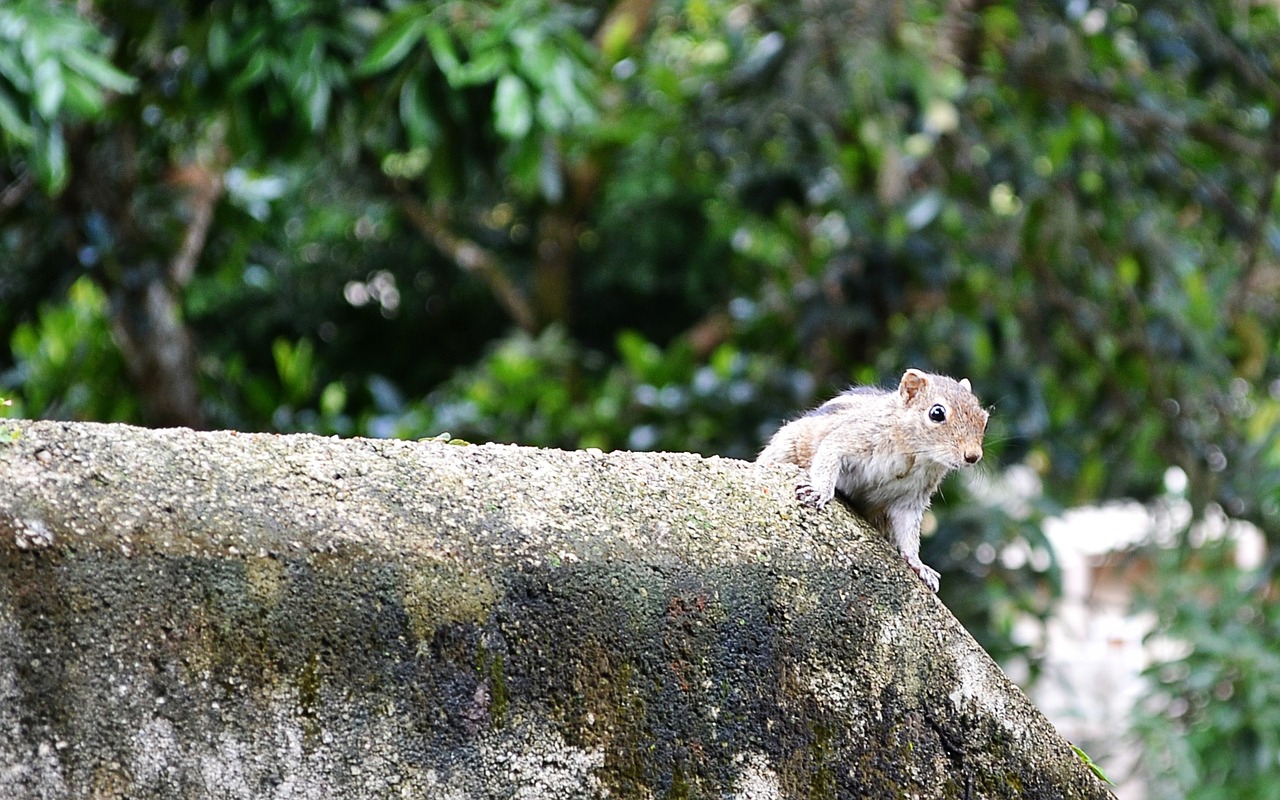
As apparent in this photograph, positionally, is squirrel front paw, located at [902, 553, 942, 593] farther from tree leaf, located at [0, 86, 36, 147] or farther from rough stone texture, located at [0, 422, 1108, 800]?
tree leaf, located at [0, 86, 36, 147]

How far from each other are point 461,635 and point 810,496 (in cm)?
77

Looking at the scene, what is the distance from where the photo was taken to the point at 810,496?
2656 millimetres

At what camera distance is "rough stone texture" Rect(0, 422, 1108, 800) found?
Result: 194 cm

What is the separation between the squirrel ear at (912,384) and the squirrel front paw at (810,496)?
2.36ft

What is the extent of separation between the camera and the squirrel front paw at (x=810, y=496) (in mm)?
2629

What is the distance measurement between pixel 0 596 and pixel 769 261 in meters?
6.75

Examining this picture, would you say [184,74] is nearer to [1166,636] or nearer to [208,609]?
[208,609]

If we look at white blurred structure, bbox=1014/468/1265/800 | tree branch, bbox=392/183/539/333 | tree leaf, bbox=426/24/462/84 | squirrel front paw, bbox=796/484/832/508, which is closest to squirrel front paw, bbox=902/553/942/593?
squirrel front paw, bbox=796/484/832/508

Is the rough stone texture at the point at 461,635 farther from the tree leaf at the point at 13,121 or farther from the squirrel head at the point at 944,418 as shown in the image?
the tree leaf at the point at 13,121

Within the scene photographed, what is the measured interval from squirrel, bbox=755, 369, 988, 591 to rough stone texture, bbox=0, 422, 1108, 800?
425 millimetres

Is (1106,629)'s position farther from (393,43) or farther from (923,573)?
(923,573)

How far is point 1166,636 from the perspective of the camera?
721 cm

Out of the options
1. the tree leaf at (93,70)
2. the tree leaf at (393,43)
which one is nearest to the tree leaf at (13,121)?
the tree leaf at (93,70)

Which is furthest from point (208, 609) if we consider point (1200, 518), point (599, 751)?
point (1200, 518)
